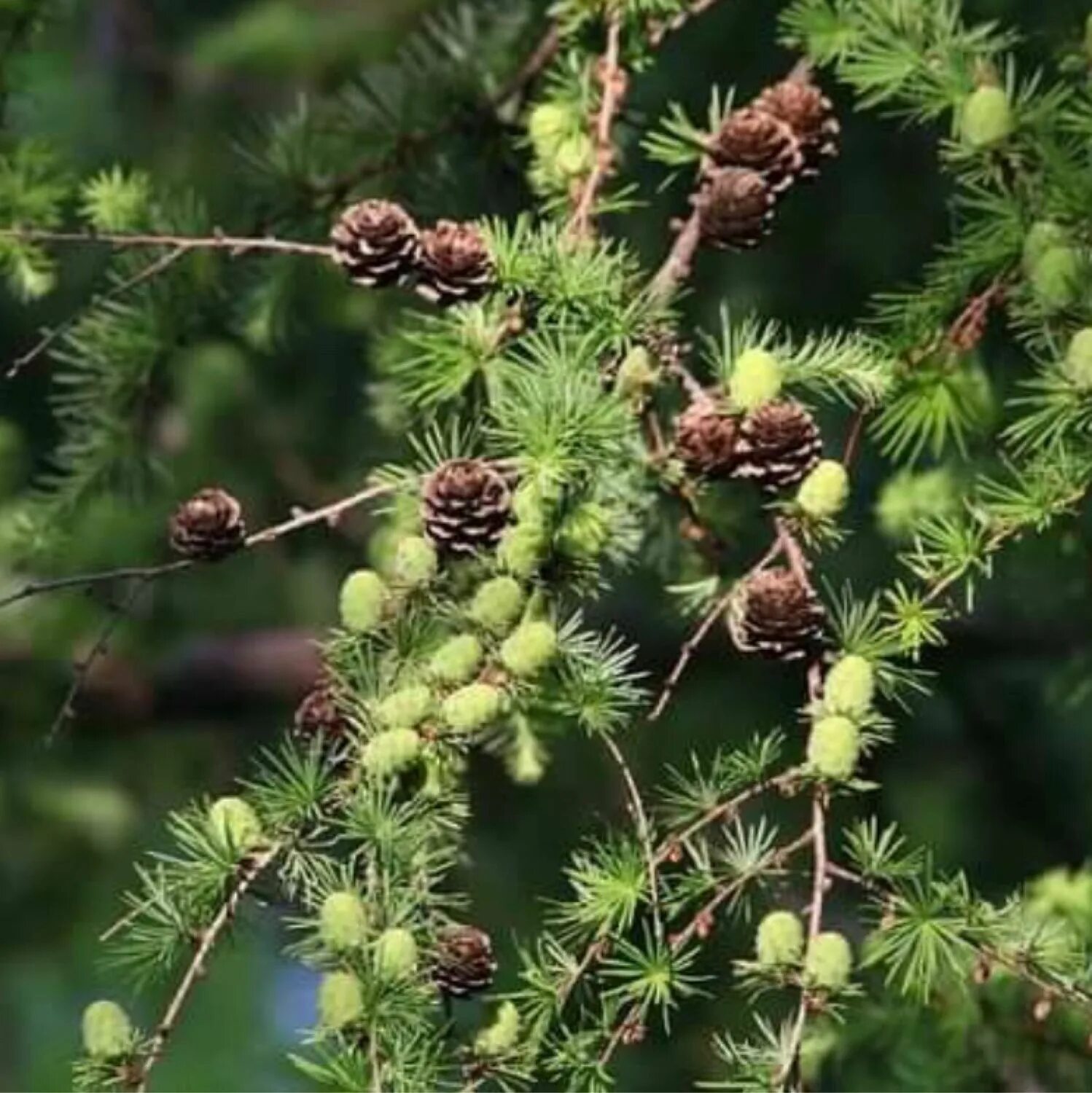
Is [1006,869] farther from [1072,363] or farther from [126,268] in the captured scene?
[1072,363]

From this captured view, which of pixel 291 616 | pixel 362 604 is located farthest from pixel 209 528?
pixel 291 616

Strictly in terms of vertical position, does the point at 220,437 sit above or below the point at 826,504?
below

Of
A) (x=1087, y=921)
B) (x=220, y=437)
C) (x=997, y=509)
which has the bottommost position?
(x=220, y=437)

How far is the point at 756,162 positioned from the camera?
124 centimetres

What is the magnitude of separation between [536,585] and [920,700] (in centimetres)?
147

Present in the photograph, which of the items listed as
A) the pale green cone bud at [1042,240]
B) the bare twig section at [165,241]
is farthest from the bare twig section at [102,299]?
the pale green cone bud at [1042,240]

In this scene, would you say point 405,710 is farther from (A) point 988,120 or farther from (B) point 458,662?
(A) point 988,120

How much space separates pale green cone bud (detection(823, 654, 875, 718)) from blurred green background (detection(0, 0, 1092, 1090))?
0.59m

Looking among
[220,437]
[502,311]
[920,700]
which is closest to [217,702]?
[220,437]

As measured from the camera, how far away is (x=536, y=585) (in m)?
1.10

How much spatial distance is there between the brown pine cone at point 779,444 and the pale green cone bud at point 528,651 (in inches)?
4.2

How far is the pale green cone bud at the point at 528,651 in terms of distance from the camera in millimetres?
1070

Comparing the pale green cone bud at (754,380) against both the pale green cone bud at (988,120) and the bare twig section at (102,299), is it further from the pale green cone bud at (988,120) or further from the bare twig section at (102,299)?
the bare twig section at (102,299)

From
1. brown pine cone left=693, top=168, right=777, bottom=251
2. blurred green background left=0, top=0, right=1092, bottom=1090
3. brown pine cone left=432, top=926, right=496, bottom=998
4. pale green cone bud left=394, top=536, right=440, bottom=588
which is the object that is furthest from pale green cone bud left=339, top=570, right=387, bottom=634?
blurred green background left=0, top=0, right=1092, bottom=1090
